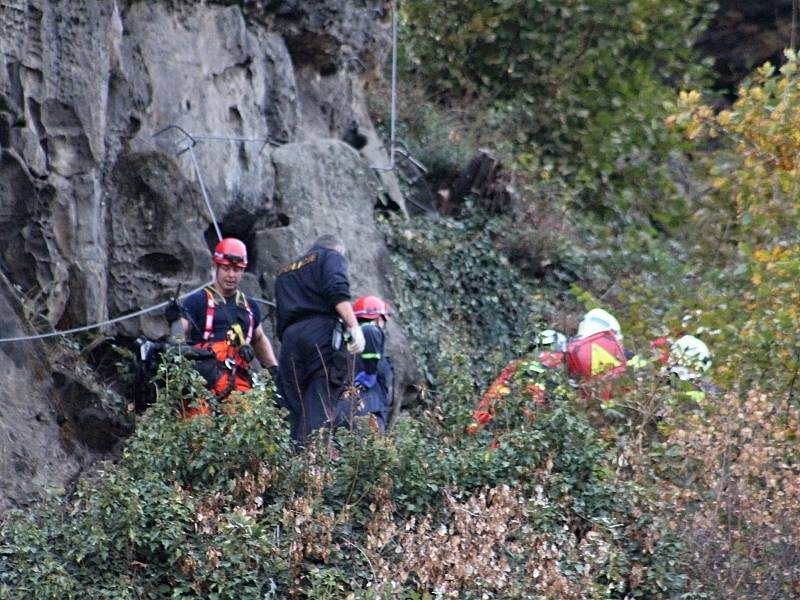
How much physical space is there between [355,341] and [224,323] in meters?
0.88

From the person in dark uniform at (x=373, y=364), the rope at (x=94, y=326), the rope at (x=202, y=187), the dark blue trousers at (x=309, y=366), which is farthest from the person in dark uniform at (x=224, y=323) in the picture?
the rope at (x=202, y=187)

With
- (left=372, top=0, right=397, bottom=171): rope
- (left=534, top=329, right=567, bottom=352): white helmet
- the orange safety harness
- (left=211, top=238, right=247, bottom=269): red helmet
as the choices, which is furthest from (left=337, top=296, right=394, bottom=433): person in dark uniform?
(left=372, top=0, right=397, bottom=171): rope

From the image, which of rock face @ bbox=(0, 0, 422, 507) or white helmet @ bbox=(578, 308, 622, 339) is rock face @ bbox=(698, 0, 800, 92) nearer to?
rock face @ bbox=(0, 0, 422, 507)

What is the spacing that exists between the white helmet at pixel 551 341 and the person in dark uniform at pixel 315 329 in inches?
51.6

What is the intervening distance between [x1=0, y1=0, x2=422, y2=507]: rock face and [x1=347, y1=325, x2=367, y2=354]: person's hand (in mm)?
1692

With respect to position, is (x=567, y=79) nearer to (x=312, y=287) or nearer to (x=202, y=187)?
(x=202, y=187)

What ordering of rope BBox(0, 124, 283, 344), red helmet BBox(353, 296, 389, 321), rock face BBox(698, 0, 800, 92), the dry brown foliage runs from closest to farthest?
the dry brown foliage, rope BBox(0, 124, 283, 344), red helmet BBox(353, 296, 389, 321), rock face BBox(698, 0, 800, 92)

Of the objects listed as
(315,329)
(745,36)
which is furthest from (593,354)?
(745,36)

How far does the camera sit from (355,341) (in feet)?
36.3

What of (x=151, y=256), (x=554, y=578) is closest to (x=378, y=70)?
(x=151, y=256)

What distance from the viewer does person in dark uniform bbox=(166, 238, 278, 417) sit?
10.7m

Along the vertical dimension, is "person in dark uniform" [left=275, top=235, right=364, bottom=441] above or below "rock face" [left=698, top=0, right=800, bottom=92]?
below

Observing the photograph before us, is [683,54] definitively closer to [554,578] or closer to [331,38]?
[331,38]

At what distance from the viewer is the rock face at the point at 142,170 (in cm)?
1068
